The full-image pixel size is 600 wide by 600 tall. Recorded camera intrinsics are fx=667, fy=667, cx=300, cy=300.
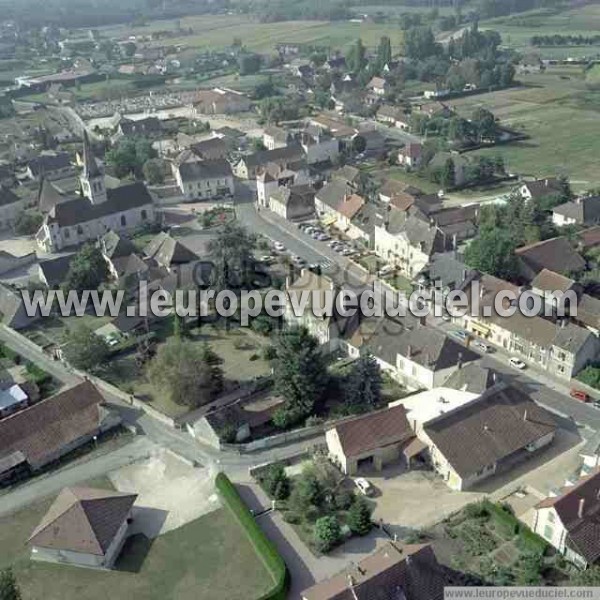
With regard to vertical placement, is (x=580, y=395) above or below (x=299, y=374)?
below

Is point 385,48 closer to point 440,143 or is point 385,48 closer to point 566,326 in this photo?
point 440,143

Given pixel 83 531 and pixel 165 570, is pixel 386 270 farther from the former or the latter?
pixel 83 531

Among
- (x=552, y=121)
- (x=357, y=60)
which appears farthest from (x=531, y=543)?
(x=357, y=60)

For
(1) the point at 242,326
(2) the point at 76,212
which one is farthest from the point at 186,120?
(1) the point at 242,326

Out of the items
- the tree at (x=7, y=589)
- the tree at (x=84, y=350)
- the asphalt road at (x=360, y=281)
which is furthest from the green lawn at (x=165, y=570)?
the asphalt road at (x=360, y=281)

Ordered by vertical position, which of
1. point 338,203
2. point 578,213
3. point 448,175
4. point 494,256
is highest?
Result: point 338,203

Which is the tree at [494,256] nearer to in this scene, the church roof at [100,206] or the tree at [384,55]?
the church roof at [100,206]
